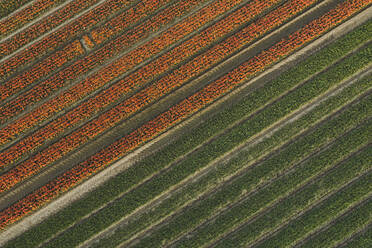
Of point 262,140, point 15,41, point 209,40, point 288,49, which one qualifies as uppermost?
point 15,41

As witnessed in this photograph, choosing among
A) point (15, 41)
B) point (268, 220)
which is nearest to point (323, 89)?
point (268, 220)

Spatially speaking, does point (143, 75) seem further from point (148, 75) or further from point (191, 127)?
point (191, 127)

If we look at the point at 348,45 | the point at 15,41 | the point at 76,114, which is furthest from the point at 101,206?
the point at 348,45

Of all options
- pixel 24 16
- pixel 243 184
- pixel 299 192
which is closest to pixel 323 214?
pixel 299 192

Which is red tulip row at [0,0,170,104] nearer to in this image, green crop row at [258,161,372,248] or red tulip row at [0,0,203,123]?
red tulip row at [0,0,203,123]

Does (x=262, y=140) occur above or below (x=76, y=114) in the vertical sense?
below

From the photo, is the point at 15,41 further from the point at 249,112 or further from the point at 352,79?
the point at 352,79
